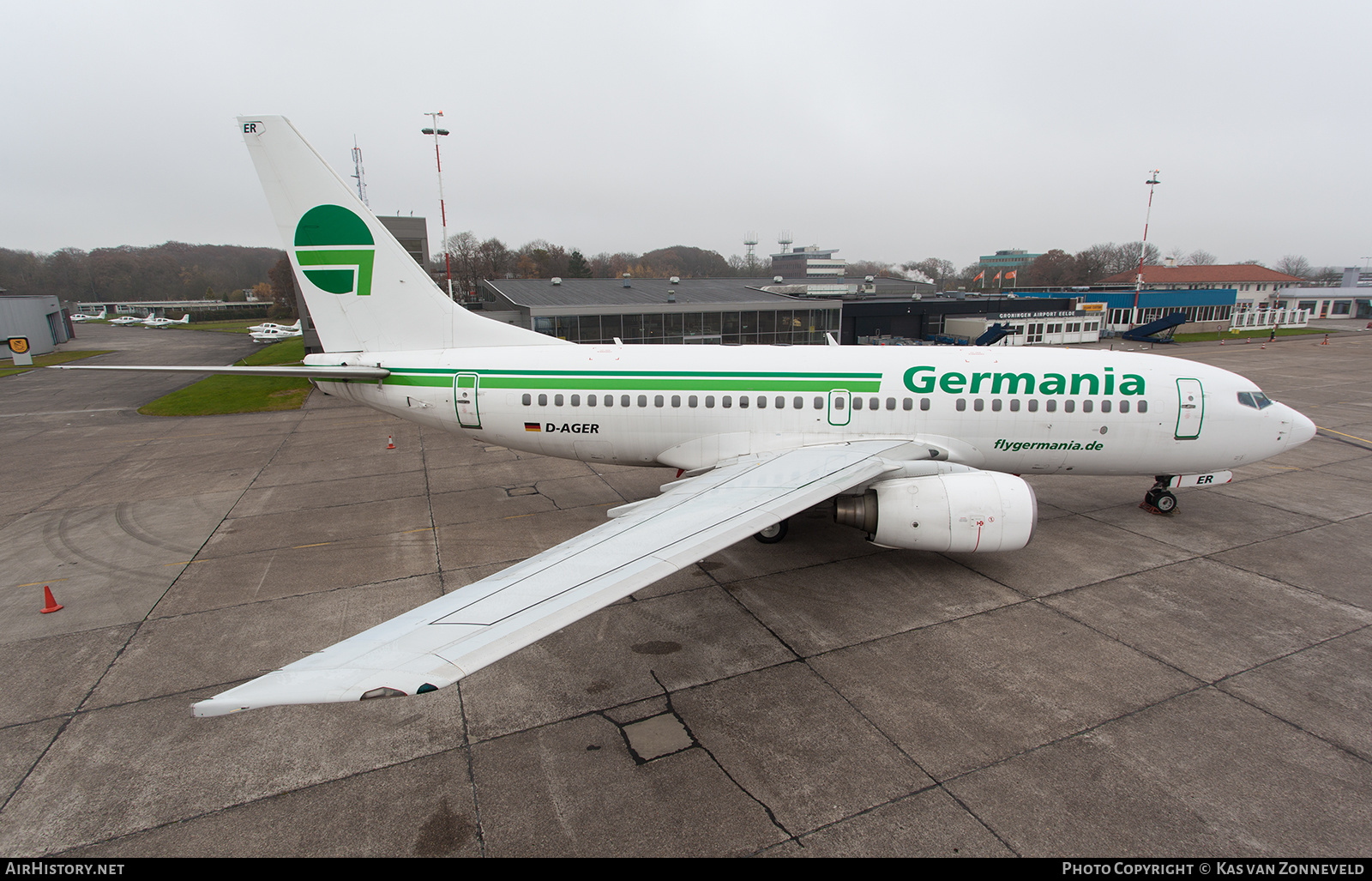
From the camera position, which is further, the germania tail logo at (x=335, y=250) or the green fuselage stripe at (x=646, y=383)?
the germania tail logo at (x=335, y=250)

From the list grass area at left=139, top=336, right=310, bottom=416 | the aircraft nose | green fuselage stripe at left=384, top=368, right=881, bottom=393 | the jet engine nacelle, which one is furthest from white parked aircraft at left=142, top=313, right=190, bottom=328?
the aircraft nose

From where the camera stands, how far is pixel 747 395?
14219mm

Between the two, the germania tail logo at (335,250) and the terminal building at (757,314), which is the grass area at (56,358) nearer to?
the terminal building at (757,314)

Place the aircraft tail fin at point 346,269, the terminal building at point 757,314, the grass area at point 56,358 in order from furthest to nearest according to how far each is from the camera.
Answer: the grass area at point 56,358
the terminal building at point 757,314
the aircraft tail fin at point 346,269

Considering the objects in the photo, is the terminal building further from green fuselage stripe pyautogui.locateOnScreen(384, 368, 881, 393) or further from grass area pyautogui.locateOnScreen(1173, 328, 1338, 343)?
green fuselage stripe pyautogui.locateOnScreen(384, 368, 881, 393)

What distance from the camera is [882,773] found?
283 inches

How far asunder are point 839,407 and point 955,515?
3.74 meters

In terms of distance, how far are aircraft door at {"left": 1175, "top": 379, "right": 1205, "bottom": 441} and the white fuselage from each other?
1.1 inches

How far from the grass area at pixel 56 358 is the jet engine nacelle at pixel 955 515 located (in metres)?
60.6

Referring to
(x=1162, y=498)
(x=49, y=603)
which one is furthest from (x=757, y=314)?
(x=49, y=603)

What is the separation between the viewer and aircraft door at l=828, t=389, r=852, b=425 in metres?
14.0

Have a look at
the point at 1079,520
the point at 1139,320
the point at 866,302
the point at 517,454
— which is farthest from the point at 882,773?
the point at 1139,320

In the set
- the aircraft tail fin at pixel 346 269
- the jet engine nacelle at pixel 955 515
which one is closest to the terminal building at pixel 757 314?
the aircraft tail fin at pixel 346 269

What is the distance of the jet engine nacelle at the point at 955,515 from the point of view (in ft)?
37.2
